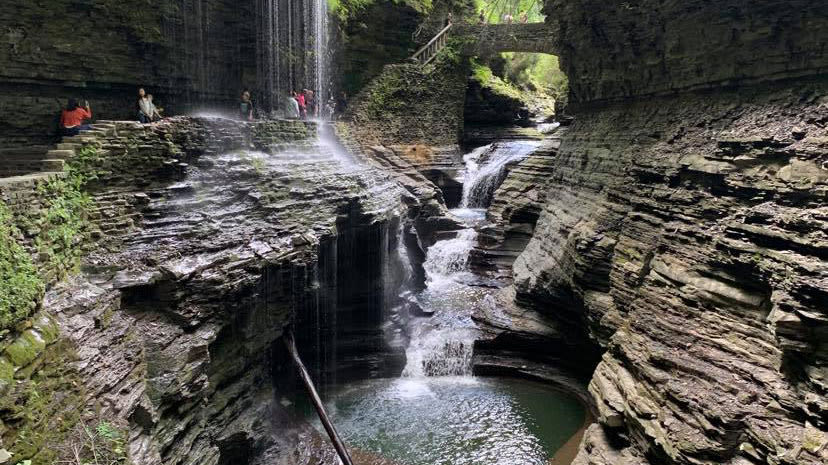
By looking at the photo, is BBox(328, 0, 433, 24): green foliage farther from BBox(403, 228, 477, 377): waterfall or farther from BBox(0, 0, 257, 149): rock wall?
BBox(403, 228, 477, 377): waterfall

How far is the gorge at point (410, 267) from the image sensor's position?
6680mm

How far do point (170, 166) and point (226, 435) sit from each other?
570 centimetres

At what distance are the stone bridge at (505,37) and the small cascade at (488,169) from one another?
17.2 ft

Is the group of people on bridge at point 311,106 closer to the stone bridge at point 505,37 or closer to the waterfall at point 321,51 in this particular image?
the waterfall at point 321,51

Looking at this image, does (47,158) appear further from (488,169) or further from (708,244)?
(488,169)

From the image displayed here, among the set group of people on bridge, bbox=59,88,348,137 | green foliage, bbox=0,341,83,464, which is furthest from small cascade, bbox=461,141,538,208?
green foliage, bbox=0,341,83,464

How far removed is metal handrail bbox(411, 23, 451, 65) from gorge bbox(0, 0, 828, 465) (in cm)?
1016

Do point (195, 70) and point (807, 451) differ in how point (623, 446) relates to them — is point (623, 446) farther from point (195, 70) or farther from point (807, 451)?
point (195, 70)

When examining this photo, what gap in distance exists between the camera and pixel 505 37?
1089 inches

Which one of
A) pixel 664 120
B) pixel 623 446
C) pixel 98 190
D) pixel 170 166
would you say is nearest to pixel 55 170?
pixel 98 190

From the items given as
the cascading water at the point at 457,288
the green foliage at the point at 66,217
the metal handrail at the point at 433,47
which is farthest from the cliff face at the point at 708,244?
the metal handrail at the point at 433,47

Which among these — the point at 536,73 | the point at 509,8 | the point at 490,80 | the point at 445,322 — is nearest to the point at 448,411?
the point at 445,322

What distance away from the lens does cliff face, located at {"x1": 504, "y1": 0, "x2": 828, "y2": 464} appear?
6.36 metres

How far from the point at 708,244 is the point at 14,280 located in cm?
1033
